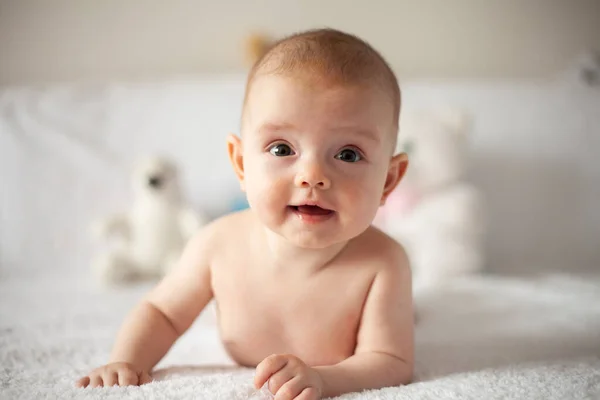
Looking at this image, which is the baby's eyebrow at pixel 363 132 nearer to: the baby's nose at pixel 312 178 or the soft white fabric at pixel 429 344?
the baby's nose at pixel 312 178

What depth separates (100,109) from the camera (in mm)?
1700

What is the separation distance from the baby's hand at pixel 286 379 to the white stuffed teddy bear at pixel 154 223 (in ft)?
3.02

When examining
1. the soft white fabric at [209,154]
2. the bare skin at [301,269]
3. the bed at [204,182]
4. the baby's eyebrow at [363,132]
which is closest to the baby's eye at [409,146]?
the soft white fabric at [209,154]

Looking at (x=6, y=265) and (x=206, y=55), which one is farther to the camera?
(x=206, y=55)

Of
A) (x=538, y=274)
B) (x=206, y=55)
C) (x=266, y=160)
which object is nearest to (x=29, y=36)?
(x=206, y=55)

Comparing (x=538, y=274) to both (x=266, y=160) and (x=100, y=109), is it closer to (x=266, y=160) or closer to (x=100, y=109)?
(x=266, y=160)

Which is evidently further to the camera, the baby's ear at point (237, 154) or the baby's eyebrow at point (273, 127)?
the baby's ear at point (237, 154)

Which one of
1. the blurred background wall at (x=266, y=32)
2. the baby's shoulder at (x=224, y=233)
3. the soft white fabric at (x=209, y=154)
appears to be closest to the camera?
the baby's shoulder at (x=224, y=233)

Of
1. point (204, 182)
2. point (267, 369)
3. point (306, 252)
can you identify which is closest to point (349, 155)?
point (306, 252)

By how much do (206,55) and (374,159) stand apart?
1.36 meters

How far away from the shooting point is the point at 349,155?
2.38 ft

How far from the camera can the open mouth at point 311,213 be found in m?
0.72

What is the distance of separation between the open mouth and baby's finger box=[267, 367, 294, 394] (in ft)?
0.58

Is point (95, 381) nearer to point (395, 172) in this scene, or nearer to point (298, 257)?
→ point (298, 257)
